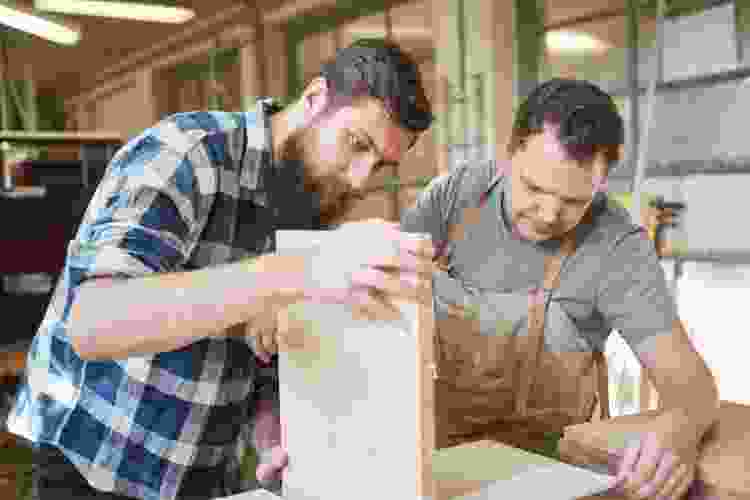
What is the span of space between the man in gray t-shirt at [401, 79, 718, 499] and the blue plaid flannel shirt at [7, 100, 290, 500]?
2.09 ft

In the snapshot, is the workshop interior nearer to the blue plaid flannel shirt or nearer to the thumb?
the blue plaid flannel shirt

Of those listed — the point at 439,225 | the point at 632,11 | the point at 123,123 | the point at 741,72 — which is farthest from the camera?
the point at 123,123

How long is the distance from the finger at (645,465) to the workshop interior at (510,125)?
128 cm

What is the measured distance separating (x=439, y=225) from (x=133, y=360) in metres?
0.92

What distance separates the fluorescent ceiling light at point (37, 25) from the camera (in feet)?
9.58

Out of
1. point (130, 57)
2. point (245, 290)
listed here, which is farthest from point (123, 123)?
point (245, 290)

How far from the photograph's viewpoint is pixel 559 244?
1587 millimetres

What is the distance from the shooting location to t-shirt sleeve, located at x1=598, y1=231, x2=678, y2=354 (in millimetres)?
1416

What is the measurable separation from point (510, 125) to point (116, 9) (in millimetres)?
2029

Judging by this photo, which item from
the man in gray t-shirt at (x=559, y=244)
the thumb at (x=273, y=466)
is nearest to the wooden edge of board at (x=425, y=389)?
the thumb at (x=273, y=466)

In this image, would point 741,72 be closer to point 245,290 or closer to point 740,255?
point 740,255

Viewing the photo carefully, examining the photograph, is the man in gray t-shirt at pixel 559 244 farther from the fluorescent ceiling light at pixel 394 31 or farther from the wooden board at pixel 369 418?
the fluorescent ceiling light at pixel 394 31

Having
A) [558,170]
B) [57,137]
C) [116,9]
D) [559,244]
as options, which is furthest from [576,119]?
[57,137]

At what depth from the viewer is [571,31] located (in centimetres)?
361
